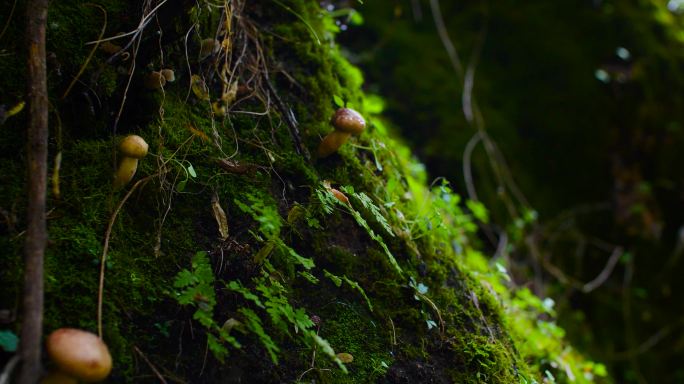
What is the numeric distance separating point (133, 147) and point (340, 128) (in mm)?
878

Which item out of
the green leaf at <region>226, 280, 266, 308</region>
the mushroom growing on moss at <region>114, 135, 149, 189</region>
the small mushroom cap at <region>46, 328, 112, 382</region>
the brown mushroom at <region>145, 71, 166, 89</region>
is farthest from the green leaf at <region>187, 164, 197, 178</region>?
the small mushroom cap at <region>46, 328, 112, 382</region>

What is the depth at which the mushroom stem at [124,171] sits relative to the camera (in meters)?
1.80

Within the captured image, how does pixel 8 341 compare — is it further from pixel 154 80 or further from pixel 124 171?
pixel 154 80

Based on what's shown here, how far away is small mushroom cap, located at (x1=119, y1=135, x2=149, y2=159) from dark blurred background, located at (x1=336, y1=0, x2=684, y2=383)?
347 cm

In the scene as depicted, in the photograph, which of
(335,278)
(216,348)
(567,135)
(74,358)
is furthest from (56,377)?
(567,135)

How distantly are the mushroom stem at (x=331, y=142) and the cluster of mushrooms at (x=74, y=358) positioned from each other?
4.26 feet

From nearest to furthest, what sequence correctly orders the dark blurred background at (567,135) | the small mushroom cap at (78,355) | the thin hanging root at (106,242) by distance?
the small mushroom cap at (78,355) < the thin hanging root at (106,242) < the dark blurred background at (567,135)

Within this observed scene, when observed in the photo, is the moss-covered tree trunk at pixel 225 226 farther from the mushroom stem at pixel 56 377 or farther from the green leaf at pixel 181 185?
the mushroom stem at pixel 56 377

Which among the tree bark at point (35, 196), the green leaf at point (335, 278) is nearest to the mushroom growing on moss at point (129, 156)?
the tree bark at point (35, 196)

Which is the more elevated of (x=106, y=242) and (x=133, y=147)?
(x=133, y=147)

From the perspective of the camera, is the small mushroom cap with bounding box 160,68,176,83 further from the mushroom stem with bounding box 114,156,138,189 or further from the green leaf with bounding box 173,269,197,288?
the green leaf with bounding box 173,269,197,288

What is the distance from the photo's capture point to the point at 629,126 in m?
5.29

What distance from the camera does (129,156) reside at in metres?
1.78

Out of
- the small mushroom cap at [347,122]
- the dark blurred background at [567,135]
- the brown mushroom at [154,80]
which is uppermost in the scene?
the small mushroom cap at [347,122]
